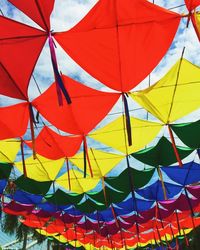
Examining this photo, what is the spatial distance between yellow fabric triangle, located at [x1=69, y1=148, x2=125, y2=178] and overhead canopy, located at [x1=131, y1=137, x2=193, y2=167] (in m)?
0.57

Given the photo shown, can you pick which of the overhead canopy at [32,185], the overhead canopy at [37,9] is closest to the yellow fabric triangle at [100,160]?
the overhead canopy at [32,185]

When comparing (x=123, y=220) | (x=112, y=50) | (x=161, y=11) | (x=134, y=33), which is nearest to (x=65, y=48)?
(x=112, y=50)

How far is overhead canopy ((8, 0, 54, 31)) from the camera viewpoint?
11.6 feet

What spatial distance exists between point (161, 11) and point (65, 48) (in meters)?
1.31

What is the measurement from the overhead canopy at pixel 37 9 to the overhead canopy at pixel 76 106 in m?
1.49

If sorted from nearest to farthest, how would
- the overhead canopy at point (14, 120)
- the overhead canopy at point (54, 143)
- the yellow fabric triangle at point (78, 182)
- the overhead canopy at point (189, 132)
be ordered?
the overhead canopy at point (14, 120) < the overhead canopy at point (189, 132) < the overhead canopy at point (54, 143) < the yellow fabric triangle at point (78, 182)

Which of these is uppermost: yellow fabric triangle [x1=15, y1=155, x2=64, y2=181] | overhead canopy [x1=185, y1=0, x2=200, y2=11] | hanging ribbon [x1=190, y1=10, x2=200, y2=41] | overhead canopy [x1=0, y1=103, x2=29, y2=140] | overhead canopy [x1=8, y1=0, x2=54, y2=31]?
overhead canopy [x1=8, y1=0, x2=54, y2=31]

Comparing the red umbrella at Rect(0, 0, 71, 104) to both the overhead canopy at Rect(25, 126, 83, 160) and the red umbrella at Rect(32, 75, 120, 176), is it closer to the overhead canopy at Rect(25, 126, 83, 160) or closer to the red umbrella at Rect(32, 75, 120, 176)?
the red umbrella at Rect(32, 75, 120, 176)

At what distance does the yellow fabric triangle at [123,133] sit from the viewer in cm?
646

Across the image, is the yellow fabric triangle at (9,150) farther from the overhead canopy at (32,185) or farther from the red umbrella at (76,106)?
the red umbrella at (76,106)

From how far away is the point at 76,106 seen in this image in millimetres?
5594

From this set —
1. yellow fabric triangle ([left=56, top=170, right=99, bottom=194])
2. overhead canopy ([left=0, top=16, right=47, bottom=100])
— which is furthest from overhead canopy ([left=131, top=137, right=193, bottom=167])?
overhead canopy ([left=0, top=16, right=47, bottom=100])

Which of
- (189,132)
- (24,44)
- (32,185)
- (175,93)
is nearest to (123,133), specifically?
(189,132)

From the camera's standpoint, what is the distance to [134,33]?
12.9 feet
